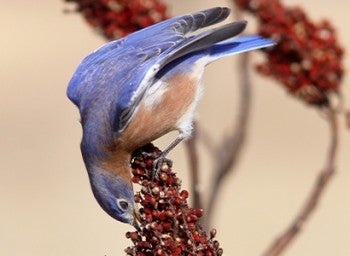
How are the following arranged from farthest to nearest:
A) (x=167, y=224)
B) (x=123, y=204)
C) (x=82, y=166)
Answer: (x=82, y=166) → (x=123, y=204) → (x=167, y=224)

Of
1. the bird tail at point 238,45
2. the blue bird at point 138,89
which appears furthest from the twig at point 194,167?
the bird tail at point 238,45

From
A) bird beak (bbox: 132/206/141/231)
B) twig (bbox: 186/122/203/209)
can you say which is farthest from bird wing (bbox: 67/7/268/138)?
bird beak (bbox: 132/206/141/231)

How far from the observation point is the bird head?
4.92 metres

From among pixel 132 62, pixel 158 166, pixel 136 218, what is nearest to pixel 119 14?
pixel 132 62

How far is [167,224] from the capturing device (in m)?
4.34

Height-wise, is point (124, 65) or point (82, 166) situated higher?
point (124, 65)

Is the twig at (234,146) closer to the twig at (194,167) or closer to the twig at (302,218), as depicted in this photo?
the twig at (194,167)

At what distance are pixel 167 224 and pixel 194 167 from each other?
3.13ft

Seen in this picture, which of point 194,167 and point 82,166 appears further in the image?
point 82,166

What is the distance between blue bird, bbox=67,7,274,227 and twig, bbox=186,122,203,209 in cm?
5

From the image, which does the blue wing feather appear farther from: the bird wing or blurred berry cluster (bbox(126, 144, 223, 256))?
blurred berry cluster (bbox(126, 144, 223, 256))

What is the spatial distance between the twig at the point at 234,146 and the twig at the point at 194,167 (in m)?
0.08

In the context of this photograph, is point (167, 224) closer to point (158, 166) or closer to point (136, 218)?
point (158, 166)

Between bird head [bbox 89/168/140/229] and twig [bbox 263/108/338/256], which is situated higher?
bird head [bbox 89/168/140/229]
